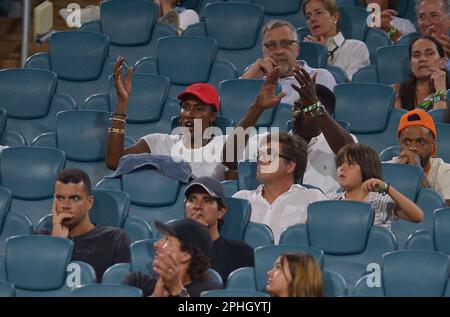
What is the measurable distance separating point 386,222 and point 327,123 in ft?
1.62

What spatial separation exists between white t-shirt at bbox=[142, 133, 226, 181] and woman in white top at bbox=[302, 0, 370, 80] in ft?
4.14

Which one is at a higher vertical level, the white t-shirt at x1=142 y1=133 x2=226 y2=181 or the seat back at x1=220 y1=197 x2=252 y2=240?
the white t-shirt at x1=142 y1=133 x2=226 y2=181

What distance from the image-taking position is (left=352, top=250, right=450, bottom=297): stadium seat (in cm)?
464

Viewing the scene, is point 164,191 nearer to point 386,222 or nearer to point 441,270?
point 386,222

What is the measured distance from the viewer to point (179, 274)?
175 inches

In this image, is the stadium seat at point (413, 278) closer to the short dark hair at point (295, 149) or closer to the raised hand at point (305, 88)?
the short dark hair at point (295, 149)

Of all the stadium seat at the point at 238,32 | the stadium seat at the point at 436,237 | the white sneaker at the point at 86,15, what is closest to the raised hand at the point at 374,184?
the stadium seat at the point at 436,237

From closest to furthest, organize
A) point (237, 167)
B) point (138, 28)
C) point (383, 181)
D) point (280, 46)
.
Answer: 1. point (383, 181)
2. point (237, 167)
3. point (280, 46)
4. point (138, 28)

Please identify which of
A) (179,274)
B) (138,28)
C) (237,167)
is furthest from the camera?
(138,28)

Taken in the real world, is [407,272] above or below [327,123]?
below

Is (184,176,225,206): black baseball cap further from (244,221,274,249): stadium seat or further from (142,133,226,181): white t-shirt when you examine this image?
(142,133,226,181): white t-shirt

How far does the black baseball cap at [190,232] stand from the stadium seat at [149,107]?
5.65 feet

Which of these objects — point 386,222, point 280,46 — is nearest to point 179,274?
point 386,222

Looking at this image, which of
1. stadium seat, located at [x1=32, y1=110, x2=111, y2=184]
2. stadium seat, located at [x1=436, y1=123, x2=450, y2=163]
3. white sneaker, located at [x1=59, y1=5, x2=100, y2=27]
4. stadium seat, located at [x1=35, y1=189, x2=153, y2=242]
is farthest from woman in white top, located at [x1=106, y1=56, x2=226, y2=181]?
white sneaker, located at [x1=59, y1=5, x2=100, y2=27]
